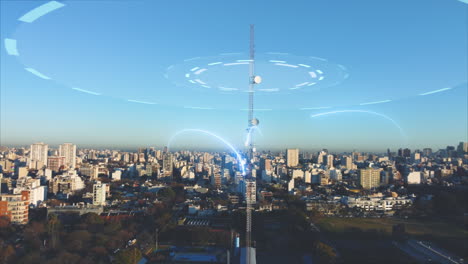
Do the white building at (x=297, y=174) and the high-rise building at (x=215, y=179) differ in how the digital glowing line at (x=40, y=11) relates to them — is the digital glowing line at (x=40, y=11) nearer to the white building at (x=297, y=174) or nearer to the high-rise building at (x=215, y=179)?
the high-rise building at (x=215, y=179)

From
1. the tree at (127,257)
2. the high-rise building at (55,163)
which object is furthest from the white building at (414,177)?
the high-rise building at (55,163)

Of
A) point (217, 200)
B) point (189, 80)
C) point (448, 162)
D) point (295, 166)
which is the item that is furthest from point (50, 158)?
point (448, 162)

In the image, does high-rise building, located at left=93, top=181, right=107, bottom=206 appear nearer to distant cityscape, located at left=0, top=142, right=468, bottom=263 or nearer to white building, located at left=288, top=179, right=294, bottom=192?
distant cityscape, located at left=0, top=142, right=468, bottom=263

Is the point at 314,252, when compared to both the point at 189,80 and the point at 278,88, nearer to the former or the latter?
the point at 278,88

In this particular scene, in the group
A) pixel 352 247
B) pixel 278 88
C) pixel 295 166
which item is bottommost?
pixel 352 247

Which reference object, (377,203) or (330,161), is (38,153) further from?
(377,203)

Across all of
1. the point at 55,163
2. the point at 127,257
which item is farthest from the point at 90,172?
the point at 127,257
